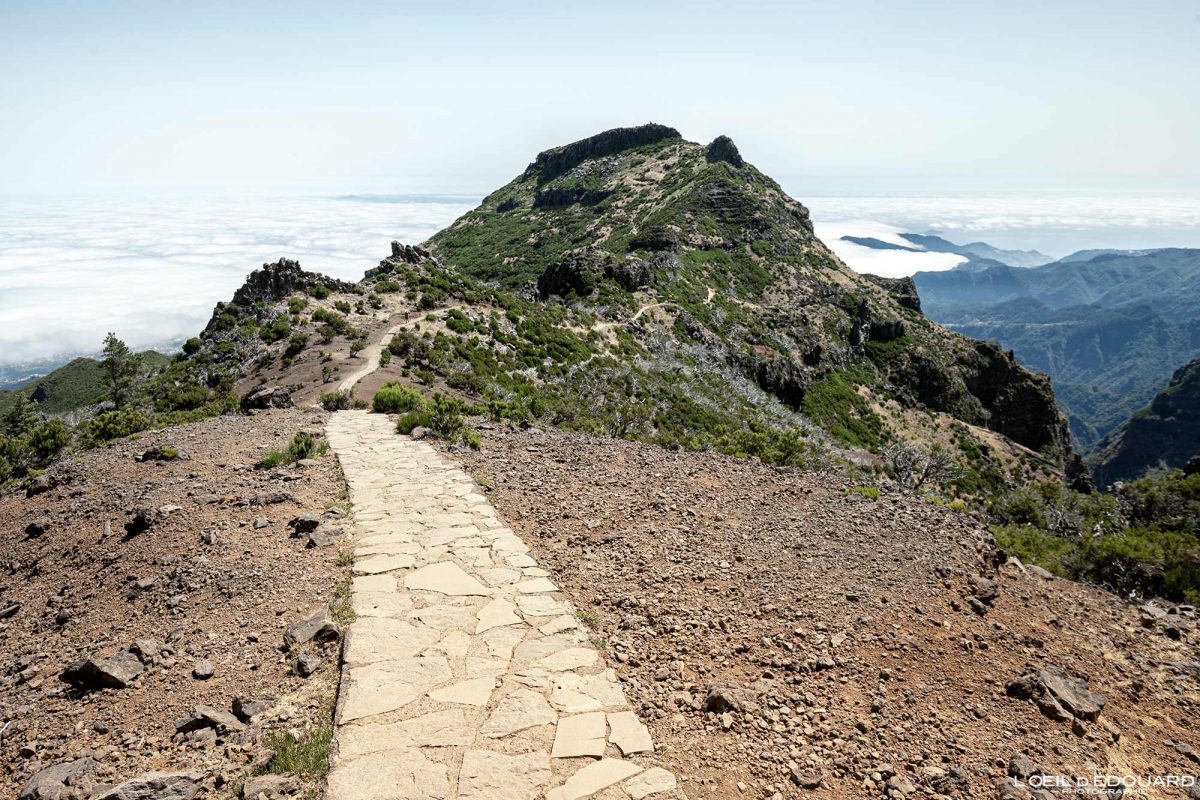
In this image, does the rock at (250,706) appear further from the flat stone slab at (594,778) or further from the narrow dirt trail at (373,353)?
the narrow dirt trail at (373,353)

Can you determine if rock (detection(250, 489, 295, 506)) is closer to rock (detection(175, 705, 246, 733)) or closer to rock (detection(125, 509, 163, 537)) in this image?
rock (detection(125, 509, 163, 537))

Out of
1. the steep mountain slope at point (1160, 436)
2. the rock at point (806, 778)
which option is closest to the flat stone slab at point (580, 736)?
the rock at point (806, 778)

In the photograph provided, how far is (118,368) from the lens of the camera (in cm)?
3005

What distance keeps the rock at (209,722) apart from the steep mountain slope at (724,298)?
22.8m

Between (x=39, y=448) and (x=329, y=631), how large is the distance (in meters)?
14.9

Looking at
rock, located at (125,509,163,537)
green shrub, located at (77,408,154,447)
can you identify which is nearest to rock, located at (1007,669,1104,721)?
rock, located at (125,509,163,537)

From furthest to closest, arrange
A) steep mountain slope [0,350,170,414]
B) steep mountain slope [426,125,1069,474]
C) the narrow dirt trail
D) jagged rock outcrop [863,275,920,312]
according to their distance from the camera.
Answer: jagged rock outcrop [863,275,920,312] < steep mountain slope [0,350,170,414] < steep mountain slope [426,125,1069,474] < the narrow dirt trail

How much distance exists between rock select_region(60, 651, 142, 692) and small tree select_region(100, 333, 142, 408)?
100 feet

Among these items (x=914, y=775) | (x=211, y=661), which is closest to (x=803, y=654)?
(x=914, y=775)

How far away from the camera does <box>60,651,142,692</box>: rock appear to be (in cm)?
499

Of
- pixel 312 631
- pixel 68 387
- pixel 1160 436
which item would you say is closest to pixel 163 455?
pixel 312 631

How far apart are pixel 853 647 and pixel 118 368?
36900 millimetres

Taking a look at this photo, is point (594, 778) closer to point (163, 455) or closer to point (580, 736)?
point (580, 736)

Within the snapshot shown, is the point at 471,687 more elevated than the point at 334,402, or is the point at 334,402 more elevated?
the point at 471,687
